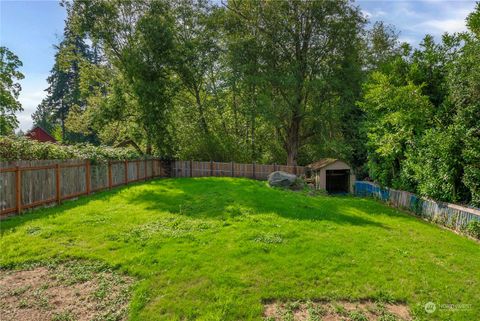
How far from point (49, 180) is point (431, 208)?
43.4 ft

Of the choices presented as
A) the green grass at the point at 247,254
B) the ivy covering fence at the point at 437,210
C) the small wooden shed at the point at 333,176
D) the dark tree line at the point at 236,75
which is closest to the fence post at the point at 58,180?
the green grass at the point at 247,254

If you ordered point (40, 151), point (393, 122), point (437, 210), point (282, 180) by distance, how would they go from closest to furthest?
point (40, 151) < point (437, 210) < point (393, 122) < point (282, 180)

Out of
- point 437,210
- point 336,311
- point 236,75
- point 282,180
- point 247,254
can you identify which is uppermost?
point 236,75

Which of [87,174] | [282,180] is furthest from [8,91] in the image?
[282,180]

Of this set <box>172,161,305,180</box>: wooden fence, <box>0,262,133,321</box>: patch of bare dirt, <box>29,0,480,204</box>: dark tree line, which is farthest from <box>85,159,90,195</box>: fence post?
<box>172,161,305,180</box>: wooden fence

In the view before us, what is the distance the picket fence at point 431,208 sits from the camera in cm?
880

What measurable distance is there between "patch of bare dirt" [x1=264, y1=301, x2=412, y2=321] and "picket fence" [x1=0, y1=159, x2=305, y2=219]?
26.7 feet

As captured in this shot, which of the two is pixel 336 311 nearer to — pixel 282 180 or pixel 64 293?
pixel 64 293

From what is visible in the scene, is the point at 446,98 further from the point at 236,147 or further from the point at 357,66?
the point at 236,147

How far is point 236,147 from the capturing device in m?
22.0

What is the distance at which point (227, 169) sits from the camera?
19766mm

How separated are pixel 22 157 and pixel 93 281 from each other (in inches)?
251

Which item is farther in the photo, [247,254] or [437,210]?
[437,210]

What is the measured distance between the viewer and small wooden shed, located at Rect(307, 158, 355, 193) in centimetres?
1669
